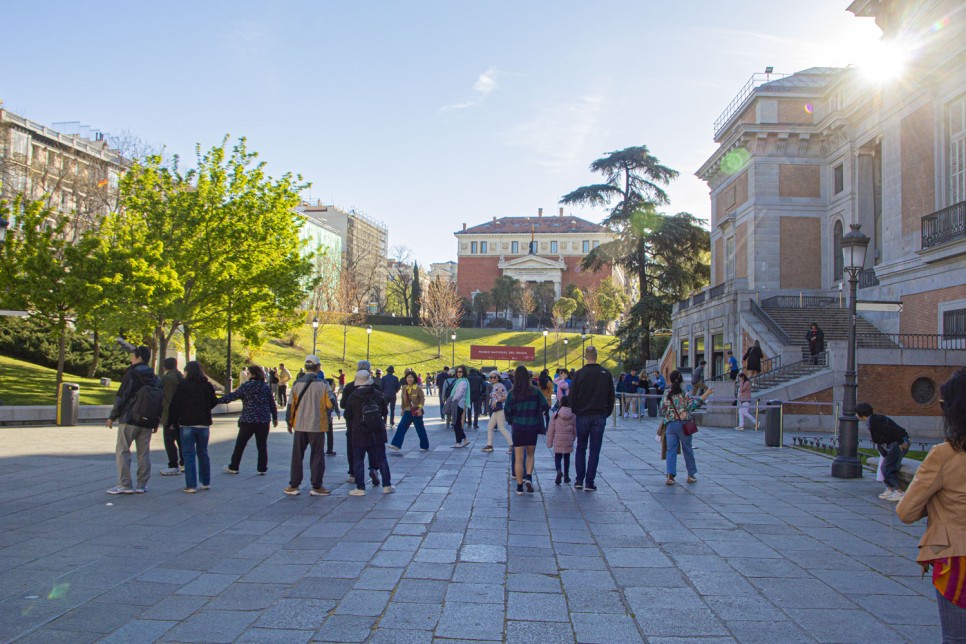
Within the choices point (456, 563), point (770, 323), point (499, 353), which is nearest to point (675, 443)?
point (456, 563)

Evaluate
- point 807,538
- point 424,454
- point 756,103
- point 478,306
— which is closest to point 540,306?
point 478,306

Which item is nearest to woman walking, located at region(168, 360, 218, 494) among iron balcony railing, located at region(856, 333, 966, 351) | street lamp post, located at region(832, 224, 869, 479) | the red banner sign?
street lamp post, located at region(832, 224, 869, 479)

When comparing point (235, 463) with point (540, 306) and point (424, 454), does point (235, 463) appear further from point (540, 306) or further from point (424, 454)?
point (540, 306)

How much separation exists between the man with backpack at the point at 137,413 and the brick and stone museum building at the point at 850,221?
10637mm

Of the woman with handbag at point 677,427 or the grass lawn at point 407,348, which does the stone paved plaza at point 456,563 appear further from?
the grass lawn at point 407,348

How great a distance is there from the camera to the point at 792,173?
3522cm

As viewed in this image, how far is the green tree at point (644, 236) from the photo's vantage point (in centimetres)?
3984

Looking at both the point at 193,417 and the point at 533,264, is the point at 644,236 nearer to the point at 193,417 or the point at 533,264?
the point at 193,417

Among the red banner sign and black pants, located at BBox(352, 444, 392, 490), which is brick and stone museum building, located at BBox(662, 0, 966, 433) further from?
the red banner sign

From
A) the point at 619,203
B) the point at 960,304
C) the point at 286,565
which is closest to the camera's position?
the point at 286,565

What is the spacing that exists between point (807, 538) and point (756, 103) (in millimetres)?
32479

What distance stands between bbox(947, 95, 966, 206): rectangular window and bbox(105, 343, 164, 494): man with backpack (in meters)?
22.6

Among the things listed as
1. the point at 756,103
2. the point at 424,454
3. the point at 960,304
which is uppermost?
the point at 756,103

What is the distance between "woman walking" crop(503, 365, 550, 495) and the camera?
9828 mm
